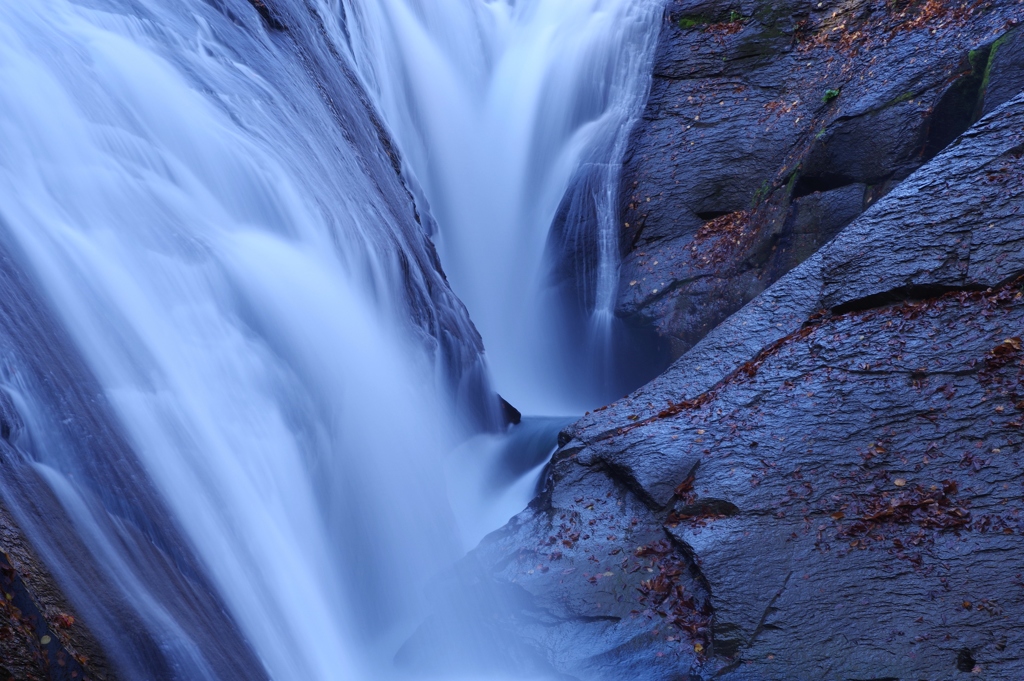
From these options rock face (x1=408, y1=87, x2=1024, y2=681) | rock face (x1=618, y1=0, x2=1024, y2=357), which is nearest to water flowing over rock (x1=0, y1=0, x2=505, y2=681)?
rock face (x1=408, y1=87, x2=1024, y2=681)

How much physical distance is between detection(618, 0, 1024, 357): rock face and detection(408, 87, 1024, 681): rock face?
5.73 ft

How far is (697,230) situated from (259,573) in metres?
6.55

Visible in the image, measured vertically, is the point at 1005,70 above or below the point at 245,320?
below

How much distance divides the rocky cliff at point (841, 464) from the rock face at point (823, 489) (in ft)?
0.05

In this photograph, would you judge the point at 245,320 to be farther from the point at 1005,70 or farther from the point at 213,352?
the point at 1005,70

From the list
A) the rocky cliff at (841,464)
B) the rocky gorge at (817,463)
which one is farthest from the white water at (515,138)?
the rocky cliff at (841,464)

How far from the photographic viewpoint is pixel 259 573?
480 centimetres

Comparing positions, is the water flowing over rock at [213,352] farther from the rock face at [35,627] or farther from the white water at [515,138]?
the white water at [515,138]

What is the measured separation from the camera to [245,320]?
19.1ft

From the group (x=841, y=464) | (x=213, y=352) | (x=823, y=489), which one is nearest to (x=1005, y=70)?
(x=841, y=464)

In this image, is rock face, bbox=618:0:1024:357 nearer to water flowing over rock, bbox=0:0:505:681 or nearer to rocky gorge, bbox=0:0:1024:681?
rocky gorge, bbox=0:0:1024:681

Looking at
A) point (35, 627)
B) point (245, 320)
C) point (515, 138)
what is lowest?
point (35, 627)

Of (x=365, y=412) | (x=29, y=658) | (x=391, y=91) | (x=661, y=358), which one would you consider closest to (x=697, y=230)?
(x=661, y=358)

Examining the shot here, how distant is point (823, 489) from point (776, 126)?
5.74 metres
